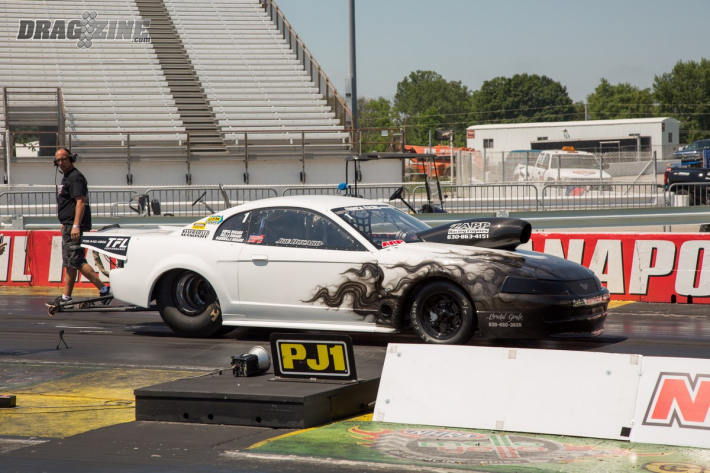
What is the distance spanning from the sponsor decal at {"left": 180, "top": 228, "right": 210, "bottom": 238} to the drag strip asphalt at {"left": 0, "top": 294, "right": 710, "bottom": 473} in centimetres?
109

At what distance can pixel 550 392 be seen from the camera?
20.1 feet

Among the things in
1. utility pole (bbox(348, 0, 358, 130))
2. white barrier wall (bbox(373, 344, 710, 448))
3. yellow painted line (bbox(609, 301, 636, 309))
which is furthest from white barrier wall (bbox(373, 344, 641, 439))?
utility pole (bbox(348, 0, 358, 130))

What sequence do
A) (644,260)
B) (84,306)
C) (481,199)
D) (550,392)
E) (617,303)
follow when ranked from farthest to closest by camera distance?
1. (481,199)
2. (644,260)
3. (617,303)
4. (84,306)
5. (550,392)

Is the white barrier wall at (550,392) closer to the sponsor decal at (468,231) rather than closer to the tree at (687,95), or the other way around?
the sponsor decal at (468,231)

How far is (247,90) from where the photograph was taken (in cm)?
3734

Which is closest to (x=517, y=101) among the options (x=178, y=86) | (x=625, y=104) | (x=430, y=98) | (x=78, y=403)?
(x=625, y=104)

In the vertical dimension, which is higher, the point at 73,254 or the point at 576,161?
the point at 576,161

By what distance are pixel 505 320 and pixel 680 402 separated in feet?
9.84

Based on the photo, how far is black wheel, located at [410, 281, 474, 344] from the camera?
882cm

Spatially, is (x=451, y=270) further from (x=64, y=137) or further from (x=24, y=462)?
(x=64, y=137)

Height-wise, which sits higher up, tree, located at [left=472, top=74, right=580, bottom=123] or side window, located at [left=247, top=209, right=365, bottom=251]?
tree, located at [left=472, top=74, right=580, bottom=123]

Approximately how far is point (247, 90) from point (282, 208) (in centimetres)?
2816

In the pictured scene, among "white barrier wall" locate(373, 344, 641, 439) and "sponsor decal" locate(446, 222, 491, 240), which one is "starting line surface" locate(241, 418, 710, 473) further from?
"sponsor decal" locate(446, 222, 491, 240)

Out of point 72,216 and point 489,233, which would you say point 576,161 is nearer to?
point 72,216
